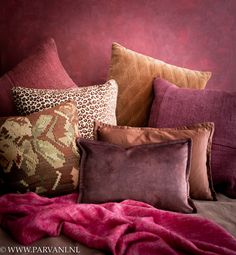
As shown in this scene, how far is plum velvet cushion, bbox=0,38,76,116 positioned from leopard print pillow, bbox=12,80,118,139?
109mm

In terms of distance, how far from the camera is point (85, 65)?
212 centimetres

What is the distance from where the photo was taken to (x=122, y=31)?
2.14 meters

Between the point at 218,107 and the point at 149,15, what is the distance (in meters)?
0.80

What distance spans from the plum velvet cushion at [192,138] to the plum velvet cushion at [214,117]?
2.9 inches

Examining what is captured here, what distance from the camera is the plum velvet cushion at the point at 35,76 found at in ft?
5.60

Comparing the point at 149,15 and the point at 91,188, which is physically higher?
the point at 149,15

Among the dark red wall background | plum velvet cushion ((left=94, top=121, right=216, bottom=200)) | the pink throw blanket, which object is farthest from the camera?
the dark red wall background

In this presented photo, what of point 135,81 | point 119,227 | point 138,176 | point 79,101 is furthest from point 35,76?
point 119,227

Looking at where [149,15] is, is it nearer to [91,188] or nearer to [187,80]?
[187,80]

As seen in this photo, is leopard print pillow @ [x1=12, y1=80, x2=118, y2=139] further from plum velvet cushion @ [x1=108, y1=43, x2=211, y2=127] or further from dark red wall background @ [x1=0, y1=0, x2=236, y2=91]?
dark red wall background @ [x1=0, y1=0, x2=236, y2=91]

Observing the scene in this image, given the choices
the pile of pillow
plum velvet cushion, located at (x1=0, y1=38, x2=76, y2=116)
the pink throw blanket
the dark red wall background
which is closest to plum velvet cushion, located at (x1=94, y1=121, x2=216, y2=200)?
the pile of pillow

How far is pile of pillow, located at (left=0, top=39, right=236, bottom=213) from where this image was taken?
137cm

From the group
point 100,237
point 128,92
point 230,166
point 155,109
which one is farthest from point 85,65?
point 100,237

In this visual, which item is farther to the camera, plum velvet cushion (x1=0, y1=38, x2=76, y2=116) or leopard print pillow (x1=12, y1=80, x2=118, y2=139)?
plum velvet cushion (x1=0, y1=38, x2=76, y2=116)
